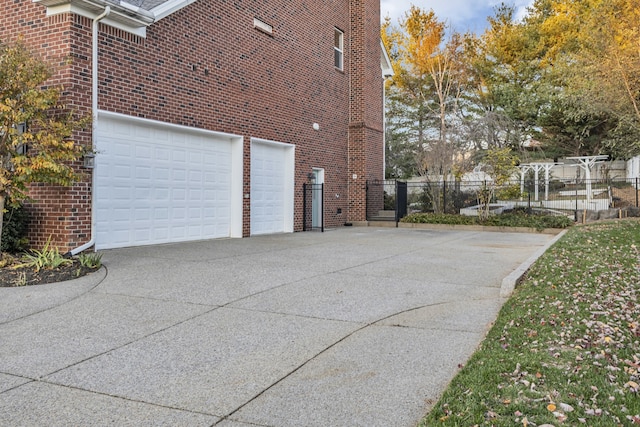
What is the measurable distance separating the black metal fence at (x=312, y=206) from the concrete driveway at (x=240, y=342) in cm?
768

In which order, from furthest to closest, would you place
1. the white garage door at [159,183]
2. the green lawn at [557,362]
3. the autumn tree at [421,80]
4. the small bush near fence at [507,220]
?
the autumn tree at [421,80] → the small bush near fence at [507,220] → the white garage door at [159,183] → the green lawn at [557,362]

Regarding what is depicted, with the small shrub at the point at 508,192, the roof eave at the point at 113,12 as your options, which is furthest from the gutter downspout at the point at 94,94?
the small shrub at the point at 508,192

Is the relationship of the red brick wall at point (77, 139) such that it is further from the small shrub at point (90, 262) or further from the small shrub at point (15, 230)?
the small shrub at point (90, 262)

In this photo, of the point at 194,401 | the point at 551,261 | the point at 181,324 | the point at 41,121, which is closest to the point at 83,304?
the point at 181,324

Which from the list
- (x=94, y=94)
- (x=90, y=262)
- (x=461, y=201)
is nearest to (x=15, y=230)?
(x=90, y=262)

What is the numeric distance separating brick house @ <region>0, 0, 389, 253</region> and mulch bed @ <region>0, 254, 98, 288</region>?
155cm

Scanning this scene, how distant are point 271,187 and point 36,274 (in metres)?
8.34

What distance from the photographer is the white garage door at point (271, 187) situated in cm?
1392

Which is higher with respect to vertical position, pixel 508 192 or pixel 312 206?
pixel 508 192

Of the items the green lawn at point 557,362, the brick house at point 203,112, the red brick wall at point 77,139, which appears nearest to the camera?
the green lawn at point 557,362

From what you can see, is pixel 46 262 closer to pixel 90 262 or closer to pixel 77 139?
pixel 90 262

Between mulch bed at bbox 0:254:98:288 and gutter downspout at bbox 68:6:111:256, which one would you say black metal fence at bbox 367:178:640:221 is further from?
mulch bed at bbox 0:254:98:288

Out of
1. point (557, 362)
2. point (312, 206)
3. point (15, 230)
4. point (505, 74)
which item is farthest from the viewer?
point (505, 74)

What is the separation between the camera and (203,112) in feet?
38.6
